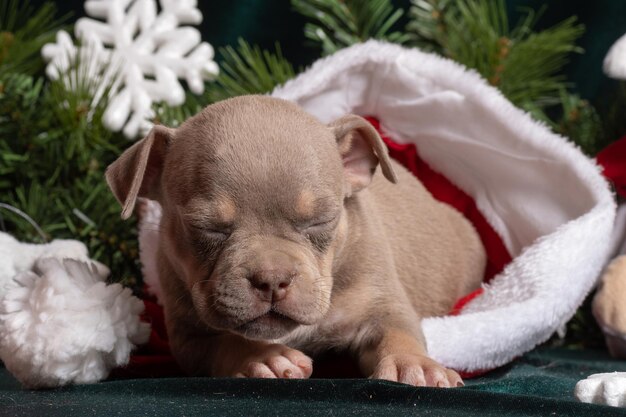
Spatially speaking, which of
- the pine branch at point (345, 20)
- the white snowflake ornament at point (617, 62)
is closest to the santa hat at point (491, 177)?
the white snowflake ornament at point (617, 62)

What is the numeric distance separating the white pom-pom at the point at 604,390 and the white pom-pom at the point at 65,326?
3.98 feet

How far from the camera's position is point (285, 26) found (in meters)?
4.26

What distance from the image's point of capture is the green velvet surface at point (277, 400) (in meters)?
1.99

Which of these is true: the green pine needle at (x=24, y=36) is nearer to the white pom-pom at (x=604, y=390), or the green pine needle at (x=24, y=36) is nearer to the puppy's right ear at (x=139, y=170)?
the puppy's right ear at (x=139, y=170)

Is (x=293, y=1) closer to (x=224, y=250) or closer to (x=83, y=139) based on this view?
(x=83, y=139)

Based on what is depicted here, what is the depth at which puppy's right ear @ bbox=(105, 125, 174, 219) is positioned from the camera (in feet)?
8.12

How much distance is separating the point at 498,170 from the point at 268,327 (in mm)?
1529

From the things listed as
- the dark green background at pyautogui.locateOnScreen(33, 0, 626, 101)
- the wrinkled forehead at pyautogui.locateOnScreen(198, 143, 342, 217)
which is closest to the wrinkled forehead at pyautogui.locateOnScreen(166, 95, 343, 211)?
the wrinkled forehead at pyautogui.locateOnScreen(198, 143, 342, 217)

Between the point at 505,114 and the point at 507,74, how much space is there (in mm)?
554

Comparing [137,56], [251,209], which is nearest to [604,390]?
[251,209]

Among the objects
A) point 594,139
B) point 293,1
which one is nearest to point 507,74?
point 594,139

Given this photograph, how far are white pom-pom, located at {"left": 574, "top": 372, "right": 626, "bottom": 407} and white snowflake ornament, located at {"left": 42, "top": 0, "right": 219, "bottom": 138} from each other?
6.63ft

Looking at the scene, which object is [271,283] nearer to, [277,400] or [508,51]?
[277,400]

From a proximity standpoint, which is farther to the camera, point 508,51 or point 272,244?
point 508,51
